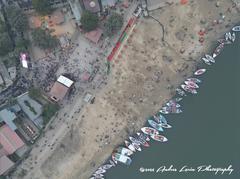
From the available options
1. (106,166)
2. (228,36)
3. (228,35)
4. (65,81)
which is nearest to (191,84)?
(228,36)

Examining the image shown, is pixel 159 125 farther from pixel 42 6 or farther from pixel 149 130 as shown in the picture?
pixel 42 6

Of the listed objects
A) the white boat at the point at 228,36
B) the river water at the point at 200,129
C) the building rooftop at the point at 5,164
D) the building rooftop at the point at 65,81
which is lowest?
the river water at the point at 200,129

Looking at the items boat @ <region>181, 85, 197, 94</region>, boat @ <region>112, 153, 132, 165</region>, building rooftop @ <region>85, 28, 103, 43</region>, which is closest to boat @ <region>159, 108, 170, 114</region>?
boat @ <region>181, 85, 197, 94</region>

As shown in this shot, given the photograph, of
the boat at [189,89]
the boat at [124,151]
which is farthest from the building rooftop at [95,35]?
the boat at [124,151]

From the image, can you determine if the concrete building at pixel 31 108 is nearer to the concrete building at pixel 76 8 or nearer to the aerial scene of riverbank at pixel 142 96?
the aerial scene of riverbank at pixel 142 96

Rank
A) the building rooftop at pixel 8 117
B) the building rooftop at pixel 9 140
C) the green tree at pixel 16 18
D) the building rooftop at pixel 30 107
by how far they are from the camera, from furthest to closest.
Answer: the building rooftop at pixel 30 107, the building rooftop at pixel 8 117, the green tree at pixel 16 18, the building rooftop at pixel 9 140

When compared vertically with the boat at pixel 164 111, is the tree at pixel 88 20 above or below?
above

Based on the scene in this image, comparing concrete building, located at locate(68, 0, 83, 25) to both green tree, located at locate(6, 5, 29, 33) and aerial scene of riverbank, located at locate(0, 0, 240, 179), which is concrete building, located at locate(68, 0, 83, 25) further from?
green tree, located at locate(6, 5, 29, 33)
